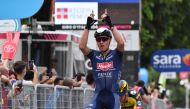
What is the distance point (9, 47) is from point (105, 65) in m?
2.64

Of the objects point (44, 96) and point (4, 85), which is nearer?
point (4, 85)

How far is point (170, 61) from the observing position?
36.2m

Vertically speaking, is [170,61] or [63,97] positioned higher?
[170,61]

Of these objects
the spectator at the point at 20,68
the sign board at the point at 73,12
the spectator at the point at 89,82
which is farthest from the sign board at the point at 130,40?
the spectator at the point at 20,68

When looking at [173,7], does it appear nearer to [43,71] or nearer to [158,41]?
[158,41]

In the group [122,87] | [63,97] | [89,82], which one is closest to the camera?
[122,87]

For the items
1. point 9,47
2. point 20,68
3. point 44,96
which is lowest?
point 44,96

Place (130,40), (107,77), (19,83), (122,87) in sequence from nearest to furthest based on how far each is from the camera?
(107,77)
(19,83)
(122,87)
(130,40)

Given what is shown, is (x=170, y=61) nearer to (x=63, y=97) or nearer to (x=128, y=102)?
(x=63, y=97)

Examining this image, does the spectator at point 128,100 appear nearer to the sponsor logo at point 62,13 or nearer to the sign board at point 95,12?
Answer: the sign board at point 95,12

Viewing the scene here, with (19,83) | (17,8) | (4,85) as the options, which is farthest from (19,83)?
(17,8)

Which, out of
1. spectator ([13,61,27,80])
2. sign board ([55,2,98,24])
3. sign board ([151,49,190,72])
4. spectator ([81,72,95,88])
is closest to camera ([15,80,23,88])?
spectator ([13,61,27,80])

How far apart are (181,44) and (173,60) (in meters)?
9.21

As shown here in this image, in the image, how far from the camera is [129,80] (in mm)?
27625
